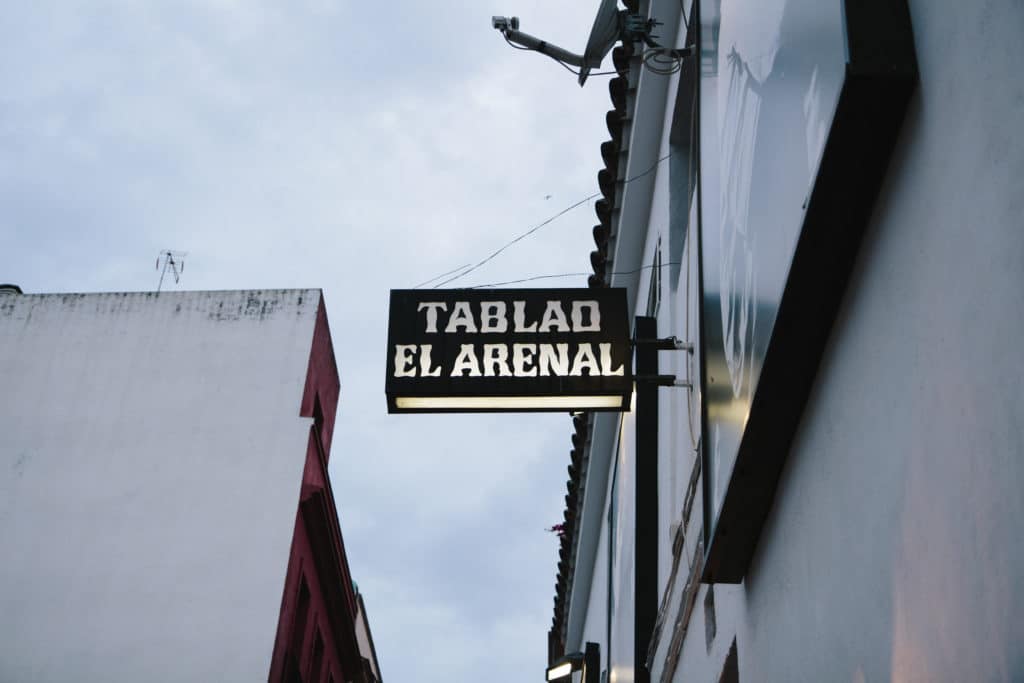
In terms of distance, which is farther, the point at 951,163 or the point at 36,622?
the point at 36,622

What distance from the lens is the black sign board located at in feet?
26.7

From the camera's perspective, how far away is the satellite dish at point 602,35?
31.8 ft

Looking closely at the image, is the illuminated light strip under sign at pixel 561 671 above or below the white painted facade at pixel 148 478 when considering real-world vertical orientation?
below

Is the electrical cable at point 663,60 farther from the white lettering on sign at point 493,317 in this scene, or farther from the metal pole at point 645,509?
the white lettering on sign at point 493,317

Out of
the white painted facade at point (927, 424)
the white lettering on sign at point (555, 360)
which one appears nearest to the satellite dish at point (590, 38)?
the white lettering on sign at point (555, 360)

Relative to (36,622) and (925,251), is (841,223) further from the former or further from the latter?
(36,622)

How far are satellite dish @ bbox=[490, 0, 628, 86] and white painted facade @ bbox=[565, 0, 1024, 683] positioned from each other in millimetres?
5793

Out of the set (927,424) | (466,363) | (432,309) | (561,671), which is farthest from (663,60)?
(561,671)

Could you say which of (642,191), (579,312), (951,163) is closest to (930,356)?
(951,163)

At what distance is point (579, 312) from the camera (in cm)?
827

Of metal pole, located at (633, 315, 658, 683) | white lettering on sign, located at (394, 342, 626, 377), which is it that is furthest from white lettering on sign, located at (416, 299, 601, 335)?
metal pole, located at (633, 315, 658, 683)

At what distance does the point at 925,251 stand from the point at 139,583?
18.8 m

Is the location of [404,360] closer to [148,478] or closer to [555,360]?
[555,360]

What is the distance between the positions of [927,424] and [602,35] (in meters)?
7.62
